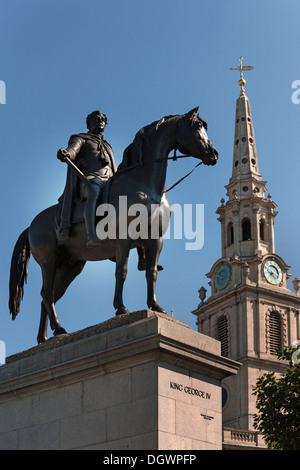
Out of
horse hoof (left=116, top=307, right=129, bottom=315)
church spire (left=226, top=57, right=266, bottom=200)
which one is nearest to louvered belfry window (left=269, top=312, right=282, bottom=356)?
church spire (left=226, top=57, right=266, bottom=200)

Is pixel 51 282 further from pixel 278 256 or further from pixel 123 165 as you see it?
pixel 278 256

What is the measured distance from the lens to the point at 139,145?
49.2ft

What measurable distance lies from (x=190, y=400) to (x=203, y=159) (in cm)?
432

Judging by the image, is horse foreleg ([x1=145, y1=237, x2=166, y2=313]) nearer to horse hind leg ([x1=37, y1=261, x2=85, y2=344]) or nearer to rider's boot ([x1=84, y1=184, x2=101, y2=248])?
rider's boot ([x1=84, y1=184, x2=101, y2=248])

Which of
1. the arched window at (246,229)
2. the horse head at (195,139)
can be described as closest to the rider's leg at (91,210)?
the horse head at (195,139)

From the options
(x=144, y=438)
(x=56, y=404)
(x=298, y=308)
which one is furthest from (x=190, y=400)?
(x=298, y=308)

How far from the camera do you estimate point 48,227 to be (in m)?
15.8

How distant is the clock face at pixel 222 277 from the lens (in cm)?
9200

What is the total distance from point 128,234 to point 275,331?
7651cm

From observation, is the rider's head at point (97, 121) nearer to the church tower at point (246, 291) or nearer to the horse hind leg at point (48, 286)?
the horse hind leg at point (48, 286)

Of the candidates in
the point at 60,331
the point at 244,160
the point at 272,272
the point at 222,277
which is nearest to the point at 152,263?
the point at 60,331

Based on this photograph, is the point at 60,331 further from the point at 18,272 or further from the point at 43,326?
the point at 18,272

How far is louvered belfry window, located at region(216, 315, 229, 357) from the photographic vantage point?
88.4 meters

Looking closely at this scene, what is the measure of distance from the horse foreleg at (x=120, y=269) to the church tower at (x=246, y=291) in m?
71.1
